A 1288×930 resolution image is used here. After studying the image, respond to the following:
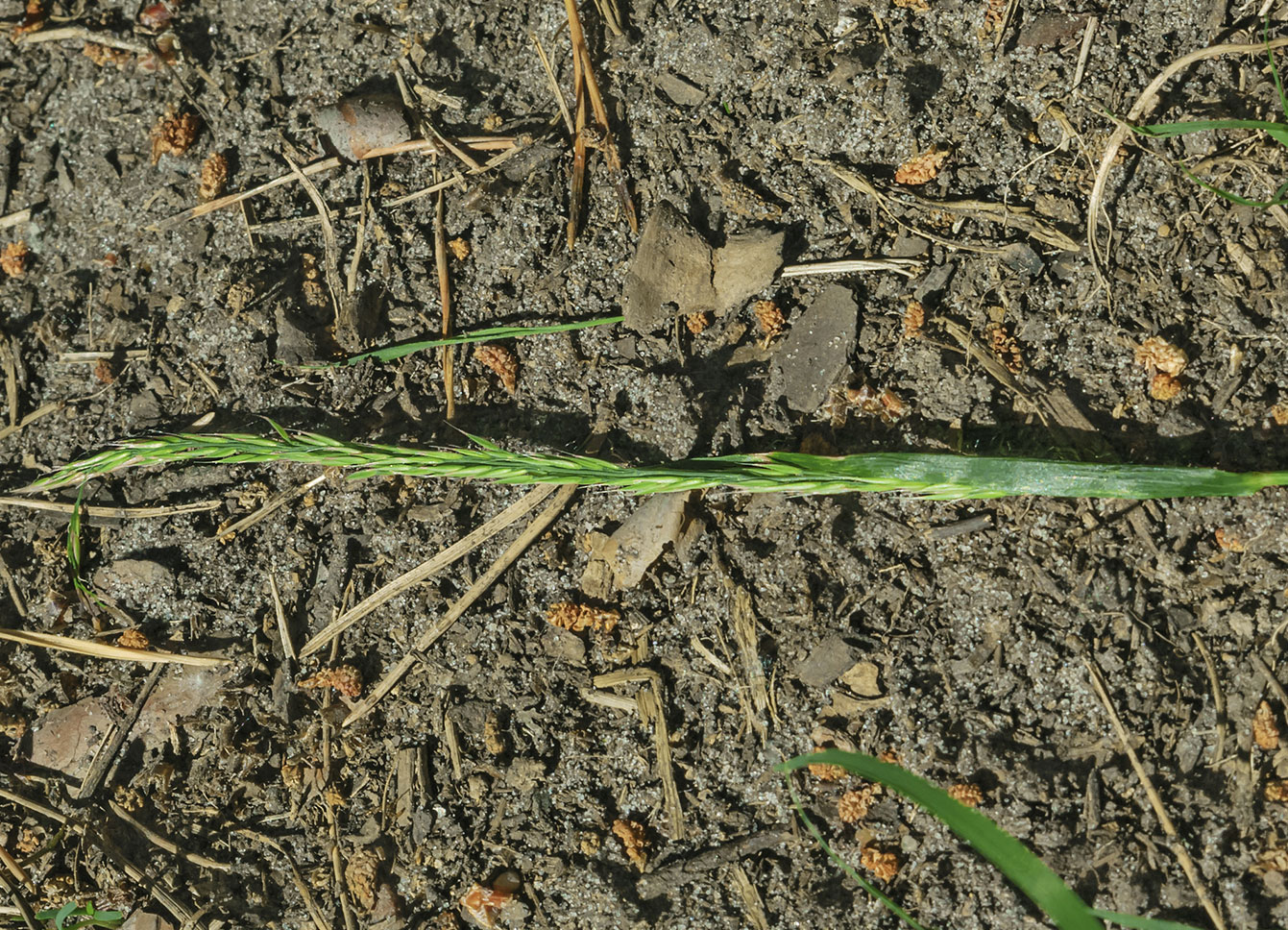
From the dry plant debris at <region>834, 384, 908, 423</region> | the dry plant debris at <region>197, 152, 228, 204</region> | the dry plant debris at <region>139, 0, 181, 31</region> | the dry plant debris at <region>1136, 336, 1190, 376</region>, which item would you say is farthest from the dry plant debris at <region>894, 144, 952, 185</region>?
the dry plant debris at <region>139, 0, 181, 31</region>

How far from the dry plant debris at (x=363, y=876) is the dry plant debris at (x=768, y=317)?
5.55 ft

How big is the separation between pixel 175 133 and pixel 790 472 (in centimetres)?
198

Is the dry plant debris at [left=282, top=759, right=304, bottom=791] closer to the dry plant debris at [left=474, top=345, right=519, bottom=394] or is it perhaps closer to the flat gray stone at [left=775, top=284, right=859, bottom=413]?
the dry plant debris at [left=474, top=345, right=519, bottom=394]

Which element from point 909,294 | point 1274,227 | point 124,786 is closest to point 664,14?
point 909,294

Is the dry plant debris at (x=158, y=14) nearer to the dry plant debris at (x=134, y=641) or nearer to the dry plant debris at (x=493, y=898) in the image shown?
the dry plant debris at (x=134, y=641)

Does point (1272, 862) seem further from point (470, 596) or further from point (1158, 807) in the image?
point (470, 596)

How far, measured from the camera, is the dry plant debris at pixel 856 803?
1.99m

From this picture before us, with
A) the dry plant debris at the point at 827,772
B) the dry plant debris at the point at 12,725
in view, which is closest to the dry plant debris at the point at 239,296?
the dry plant debris at the point at 12,725

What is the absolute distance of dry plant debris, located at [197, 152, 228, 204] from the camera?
235 centimetres

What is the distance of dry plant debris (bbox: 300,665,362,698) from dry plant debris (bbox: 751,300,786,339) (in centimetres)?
140

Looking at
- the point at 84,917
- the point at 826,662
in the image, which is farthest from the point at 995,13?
the point at 84,917

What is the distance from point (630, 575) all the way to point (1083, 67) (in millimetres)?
1696

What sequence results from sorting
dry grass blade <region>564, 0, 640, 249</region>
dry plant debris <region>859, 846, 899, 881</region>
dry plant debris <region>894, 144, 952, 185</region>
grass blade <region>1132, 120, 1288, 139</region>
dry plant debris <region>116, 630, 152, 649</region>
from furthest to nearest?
dry plant debris <region>116, 630, 152, 649</region>
dry grass blade <region>564, 0, 640, 249</region>
dry plant debris <region>894, 144, 952, 185</region>
dry plant debris <region>859, 846, 899, 881</region>
grass blade <region>1132, 120, 1288, 139</region>

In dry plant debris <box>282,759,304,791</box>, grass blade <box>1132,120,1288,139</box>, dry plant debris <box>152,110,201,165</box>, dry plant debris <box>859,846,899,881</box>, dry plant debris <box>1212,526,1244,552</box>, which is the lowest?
dry plant debris <box>282,759,304,791</box>
